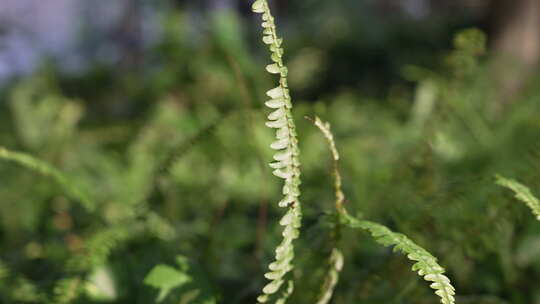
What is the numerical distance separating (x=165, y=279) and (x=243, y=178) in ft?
3.20

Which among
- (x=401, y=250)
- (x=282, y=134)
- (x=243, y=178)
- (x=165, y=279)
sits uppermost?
(x=282, y=134)

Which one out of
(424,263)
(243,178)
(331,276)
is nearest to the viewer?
(424,263)

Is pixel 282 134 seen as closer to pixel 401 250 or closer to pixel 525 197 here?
pixel 401 250

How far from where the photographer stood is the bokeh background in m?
0.79

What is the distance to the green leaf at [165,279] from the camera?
2.22ft

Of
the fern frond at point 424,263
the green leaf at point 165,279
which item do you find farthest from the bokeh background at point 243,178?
the fern frond at point 424,263

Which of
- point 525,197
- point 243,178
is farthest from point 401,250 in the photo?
point 243,178

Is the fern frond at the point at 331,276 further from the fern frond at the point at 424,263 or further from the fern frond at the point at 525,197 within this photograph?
the fern frond at the point at 525,197

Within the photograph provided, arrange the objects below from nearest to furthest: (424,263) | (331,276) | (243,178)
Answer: (424,263) → (331,276) → (243,178)

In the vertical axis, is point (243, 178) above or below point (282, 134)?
below

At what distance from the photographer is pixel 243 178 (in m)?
1.65

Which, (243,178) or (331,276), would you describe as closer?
(331,276)

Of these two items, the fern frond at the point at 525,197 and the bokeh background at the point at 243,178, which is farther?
the bokeh background at the point at 243,178

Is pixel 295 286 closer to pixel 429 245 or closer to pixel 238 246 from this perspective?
pixel 429 245
